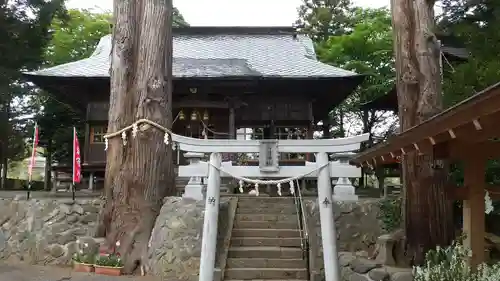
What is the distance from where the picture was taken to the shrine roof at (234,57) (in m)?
14.1

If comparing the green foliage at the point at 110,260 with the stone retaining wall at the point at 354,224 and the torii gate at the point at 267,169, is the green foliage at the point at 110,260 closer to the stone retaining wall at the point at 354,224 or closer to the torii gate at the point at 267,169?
the torii gate at the point at 267,169

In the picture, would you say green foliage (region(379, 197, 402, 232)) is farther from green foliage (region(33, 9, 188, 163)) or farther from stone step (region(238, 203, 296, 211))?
green foliage (region(33, 9, 188, 163))

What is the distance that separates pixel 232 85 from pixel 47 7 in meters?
7.45

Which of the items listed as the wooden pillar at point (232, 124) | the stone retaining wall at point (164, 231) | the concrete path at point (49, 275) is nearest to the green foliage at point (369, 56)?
the wooden pillar at point (232, 124)

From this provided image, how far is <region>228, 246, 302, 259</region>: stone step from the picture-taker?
28.3ft

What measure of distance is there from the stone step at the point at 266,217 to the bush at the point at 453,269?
3.85 metres

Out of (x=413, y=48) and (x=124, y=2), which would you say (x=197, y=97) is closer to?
(x=124, y=2)

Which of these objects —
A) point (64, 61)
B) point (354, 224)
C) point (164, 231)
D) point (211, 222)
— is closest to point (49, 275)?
point (164, 231)

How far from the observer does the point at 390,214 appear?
935 cm

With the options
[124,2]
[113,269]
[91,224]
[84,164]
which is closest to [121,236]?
[113,269]

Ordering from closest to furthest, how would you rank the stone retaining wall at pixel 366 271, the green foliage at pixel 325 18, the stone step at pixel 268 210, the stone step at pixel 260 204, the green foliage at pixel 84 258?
the stone retaining wall at pixel 366 271 → the green foliage at pixel 84 258 → the stone step at pixel 268 210 → the stone step at pixel 260 204 → the green foliage at pixel 325 18

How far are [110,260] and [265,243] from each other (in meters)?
3.00

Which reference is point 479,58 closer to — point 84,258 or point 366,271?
point 366,271

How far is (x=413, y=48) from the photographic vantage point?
761 cm
